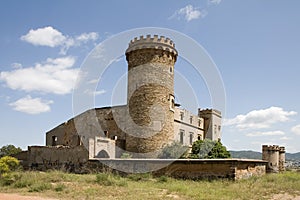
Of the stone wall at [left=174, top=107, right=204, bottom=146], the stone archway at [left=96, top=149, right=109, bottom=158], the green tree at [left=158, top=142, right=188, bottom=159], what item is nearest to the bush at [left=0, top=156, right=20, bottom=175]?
the stone archway at [left=96, top=149, right=109, bottom=158]

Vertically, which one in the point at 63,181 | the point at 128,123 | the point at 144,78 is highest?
the point at 144,78

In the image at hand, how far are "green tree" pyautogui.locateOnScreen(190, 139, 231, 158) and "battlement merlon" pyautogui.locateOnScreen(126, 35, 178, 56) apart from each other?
9.06 m

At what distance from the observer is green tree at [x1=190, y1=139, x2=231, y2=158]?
97.7 feet

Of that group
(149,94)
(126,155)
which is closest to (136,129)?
(126,155)

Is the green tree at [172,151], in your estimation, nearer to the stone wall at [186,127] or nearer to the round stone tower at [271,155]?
the stone wall at [186,127]

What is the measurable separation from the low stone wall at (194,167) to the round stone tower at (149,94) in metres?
7.45

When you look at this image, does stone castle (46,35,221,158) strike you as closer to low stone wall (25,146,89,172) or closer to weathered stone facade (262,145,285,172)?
low stone wall (25,146,89,172)

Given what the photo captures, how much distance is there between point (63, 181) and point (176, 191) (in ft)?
20.5

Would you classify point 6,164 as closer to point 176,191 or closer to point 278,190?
point 176,191

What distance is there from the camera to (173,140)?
3083 cm

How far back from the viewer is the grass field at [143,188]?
13.1 m

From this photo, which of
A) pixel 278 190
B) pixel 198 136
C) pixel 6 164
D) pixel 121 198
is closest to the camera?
pixel 121 198

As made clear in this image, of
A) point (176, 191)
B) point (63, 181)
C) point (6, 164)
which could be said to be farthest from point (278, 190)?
point (6, 164)

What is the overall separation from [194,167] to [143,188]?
13.6 feet
